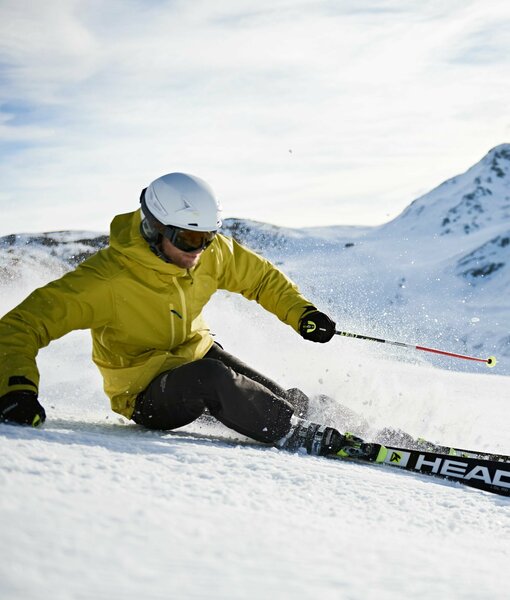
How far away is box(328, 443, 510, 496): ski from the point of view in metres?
3.52

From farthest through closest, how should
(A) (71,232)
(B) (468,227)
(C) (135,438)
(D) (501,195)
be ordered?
(D) (501,195) < (B) (468,227) < (A) (71,232) < (C) (135,438)

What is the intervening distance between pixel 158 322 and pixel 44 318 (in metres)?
0.65

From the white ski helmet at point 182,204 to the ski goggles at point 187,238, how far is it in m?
0.03

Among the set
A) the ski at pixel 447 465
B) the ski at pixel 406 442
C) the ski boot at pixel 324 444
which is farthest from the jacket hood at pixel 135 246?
the ski at pixel 406 442

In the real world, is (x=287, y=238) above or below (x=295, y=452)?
above

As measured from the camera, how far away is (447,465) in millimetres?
3639

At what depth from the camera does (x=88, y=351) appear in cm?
671

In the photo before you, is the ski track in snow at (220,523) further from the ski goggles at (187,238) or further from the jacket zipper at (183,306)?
the ski goggles at (187,238)

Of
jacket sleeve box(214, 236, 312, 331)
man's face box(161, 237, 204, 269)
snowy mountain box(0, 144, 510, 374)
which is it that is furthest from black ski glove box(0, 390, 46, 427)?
snowy mountain box(0, 144, 510, 374)

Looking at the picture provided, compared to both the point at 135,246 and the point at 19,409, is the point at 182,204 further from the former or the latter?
the point at 19,409

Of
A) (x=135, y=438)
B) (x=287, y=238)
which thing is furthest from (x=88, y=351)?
(x=287, y=238)

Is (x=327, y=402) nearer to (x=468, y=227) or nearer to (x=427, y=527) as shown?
(x=427, y=527)

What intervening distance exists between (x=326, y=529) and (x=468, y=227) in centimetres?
5441

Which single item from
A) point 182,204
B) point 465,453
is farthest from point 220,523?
point 465,453
